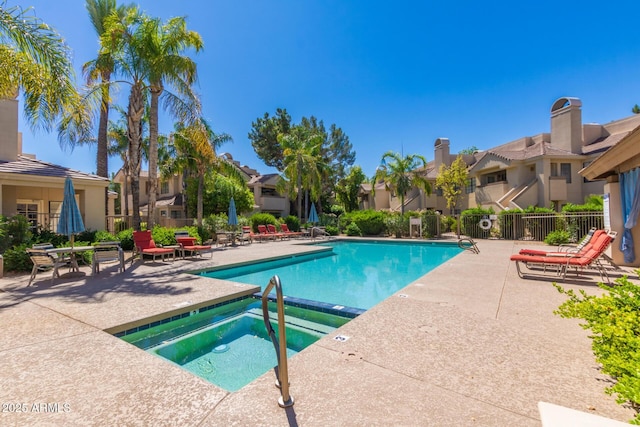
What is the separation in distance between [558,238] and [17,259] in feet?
74.8

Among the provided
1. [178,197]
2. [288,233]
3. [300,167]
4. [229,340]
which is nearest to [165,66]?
[229,340]

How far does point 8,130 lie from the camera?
→ 13.1m

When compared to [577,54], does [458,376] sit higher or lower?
lower

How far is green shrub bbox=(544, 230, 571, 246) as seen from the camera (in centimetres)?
1550

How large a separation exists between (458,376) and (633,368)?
50.6 inches

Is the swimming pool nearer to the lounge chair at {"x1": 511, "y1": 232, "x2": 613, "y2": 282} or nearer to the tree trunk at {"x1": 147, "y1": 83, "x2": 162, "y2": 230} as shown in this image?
the lounge chair at {"x1": 511, "y1": 232, "x2": 613, "y2": 282}

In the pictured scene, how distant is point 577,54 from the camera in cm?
1656

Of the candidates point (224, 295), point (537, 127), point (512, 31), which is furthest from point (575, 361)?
point (537, 127)

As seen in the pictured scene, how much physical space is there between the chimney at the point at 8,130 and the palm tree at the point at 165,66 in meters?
6.82

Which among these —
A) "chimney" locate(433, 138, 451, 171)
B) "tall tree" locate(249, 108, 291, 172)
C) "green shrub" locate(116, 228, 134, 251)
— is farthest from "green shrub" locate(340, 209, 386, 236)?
"tall tree" locate(249, 108, 291, 172)

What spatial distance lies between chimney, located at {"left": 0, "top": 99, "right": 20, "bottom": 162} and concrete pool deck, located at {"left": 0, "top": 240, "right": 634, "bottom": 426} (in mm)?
11783

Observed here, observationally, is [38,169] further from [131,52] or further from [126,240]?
[131,52]

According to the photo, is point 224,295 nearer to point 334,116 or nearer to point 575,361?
point 575,361

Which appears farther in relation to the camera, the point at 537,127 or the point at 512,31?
the point at 537,127
